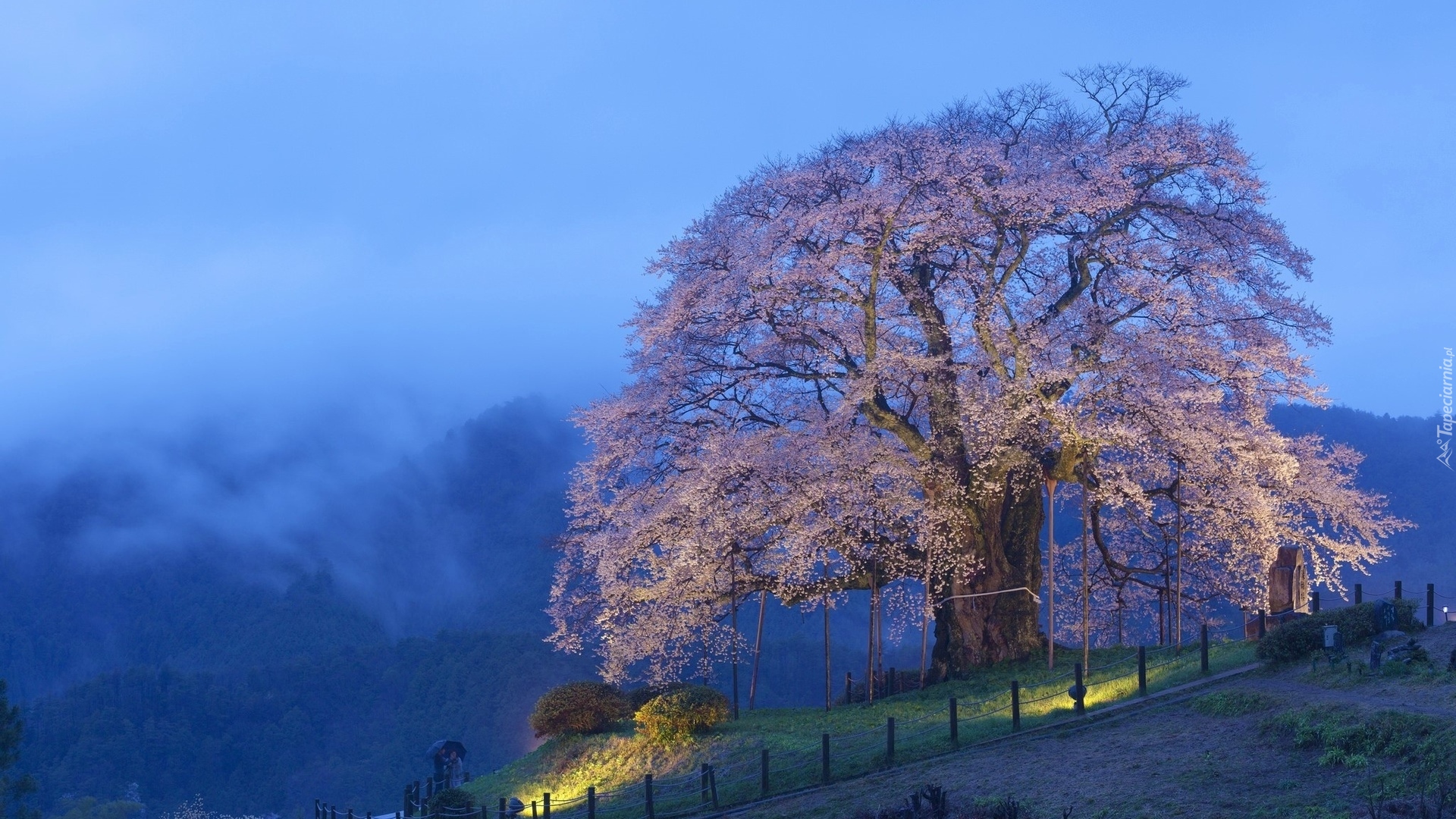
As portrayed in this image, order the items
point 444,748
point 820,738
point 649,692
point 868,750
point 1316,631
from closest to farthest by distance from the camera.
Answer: point 1316,631
point 868,750
point 820,738
point 649,692
point 444,748

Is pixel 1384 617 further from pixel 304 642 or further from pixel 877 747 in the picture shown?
pixel 304 642

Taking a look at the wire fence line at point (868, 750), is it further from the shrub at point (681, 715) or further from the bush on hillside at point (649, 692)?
the bush on hillside at point (649, 692)

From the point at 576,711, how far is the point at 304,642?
82.8 meters

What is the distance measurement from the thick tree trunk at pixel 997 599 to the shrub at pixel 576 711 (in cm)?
796

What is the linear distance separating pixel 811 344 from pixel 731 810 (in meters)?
10.6

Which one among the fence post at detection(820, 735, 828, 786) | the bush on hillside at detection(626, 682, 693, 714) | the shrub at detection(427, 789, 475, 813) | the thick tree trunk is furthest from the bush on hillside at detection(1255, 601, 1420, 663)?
the shrub at detection(427, 789, 475, 813)

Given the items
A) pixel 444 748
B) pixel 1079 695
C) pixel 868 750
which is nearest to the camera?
pixel 1079 695

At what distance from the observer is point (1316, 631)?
55.5ft

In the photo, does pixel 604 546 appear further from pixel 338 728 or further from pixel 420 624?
pixel 420 624

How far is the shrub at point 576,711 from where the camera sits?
27609 millimetres

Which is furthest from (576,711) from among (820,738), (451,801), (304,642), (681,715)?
(304,642)

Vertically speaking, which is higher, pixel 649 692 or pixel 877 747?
pixel 877 747

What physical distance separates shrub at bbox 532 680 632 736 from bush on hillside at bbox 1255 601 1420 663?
15.6 meters

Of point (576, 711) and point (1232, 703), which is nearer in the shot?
point (1232, 703)
